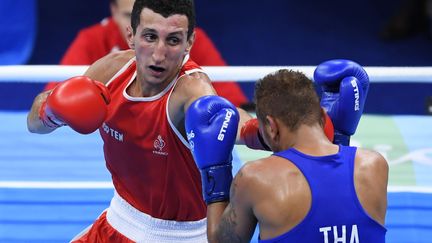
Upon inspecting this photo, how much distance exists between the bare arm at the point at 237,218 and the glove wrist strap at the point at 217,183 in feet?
0.16

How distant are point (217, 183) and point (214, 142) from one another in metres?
0.10

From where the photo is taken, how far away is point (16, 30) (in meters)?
5.52

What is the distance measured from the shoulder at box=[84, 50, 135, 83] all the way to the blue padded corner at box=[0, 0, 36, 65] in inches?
108

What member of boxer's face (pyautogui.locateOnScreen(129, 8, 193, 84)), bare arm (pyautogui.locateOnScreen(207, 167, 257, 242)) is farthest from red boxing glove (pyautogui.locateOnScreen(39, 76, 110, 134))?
bare arm (pyautogui.locateOnScreen(207, 167, 257, 242))

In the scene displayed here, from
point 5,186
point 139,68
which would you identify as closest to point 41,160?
point 5,186

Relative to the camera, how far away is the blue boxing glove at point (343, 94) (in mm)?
2533

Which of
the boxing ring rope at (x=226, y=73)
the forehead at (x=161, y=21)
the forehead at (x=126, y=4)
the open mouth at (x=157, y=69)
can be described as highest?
the forehead at (x=161, y=21)

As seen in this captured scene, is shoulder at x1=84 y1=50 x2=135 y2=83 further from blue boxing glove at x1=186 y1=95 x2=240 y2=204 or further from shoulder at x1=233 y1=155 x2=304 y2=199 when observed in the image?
shoulder at x1=233 y1=155 x2=304 y2=199

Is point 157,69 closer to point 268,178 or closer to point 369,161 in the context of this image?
point 268,178

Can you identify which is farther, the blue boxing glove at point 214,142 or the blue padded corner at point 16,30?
the blue padded corner at point 16,30

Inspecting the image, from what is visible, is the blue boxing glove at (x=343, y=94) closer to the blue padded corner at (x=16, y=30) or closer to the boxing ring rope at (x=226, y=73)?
the boxing ring rope at (x=226, y=73)

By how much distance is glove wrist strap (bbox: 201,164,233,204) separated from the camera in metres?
2.26

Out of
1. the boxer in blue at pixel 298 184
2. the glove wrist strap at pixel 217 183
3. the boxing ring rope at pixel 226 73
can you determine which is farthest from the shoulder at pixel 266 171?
the boxing ring rope at pixel 226 73

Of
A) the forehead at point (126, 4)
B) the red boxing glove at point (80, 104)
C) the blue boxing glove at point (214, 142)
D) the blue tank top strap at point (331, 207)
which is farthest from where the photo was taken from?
the forehead at point (126, 4)
